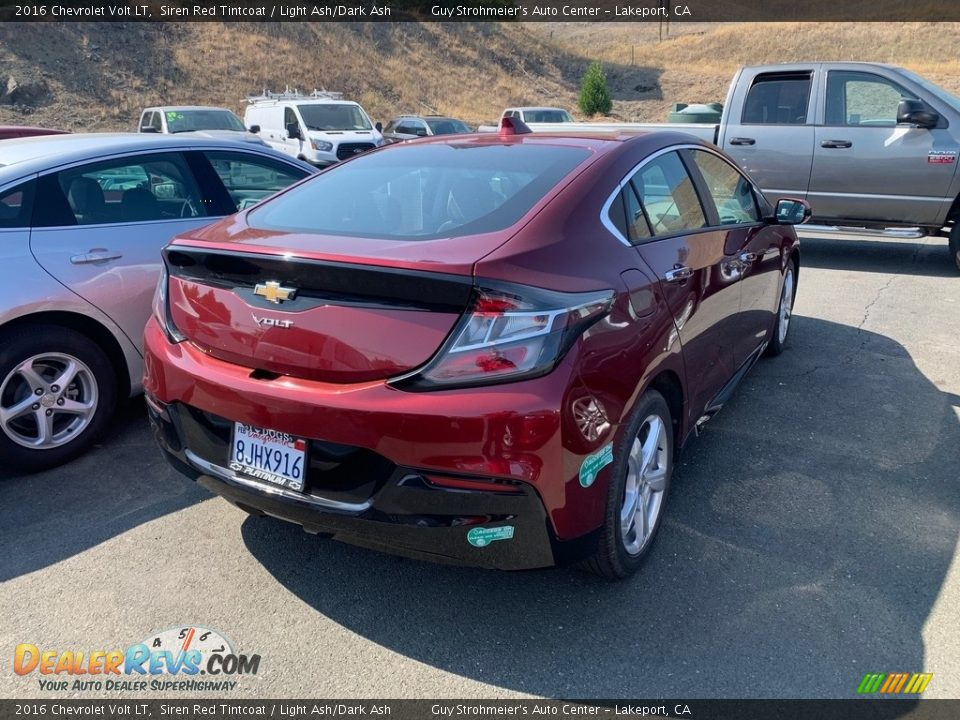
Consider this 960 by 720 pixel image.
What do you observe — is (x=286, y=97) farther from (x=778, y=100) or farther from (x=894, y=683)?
(x=894, y=683)

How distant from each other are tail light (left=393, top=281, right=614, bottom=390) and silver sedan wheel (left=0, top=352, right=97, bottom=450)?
2.37m

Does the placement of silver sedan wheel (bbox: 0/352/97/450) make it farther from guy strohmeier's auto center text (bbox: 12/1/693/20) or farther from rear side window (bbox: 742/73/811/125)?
guy strohmeier's auto center text (bbox: 12/1/693/20)

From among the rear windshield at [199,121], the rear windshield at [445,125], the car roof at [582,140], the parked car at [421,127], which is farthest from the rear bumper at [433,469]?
the rear windshield at [445,125]

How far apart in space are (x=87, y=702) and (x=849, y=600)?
2633 millimetres

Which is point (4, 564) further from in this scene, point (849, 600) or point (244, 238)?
point (849, 600)

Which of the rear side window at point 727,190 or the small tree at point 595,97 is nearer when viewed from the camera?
the rear side window at point 727,190

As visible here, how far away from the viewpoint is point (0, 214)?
12.1 ft

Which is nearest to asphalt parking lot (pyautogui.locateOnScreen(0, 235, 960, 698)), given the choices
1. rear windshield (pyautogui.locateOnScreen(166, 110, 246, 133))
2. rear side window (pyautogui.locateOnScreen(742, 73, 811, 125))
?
rear side window (pyautogui.locateOnScreen(742, 73, 811, 125))

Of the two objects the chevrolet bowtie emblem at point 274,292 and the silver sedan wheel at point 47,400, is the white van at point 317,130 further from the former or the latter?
the chevrolet bowtie emblem at point 274,292

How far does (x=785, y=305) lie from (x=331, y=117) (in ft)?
46.5

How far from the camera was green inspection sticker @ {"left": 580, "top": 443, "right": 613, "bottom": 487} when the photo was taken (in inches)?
94.5

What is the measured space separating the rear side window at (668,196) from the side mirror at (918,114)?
5694 mm

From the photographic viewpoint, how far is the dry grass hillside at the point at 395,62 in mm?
33188

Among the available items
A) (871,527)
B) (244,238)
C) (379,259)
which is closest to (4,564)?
(244,238)
